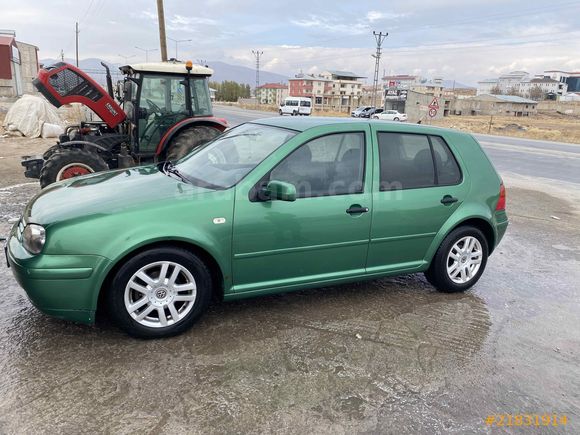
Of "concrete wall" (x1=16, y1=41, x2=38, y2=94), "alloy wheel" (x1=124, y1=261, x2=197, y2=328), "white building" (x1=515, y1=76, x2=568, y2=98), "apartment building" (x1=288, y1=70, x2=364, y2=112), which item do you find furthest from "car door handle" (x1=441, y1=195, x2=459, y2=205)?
"white building" (x1=515, y1=76, x2=568, y2=98)

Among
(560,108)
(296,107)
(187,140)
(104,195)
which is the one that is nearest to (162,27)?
(187,140)

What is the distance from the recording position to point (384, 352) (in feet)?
11.2

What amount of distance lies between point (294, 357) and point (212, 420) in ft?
2.72

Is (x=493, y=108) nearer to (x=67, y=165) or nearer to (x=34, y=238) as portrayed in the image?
(x=67, y=165)

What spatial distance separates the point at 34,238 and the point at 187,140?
5.14m

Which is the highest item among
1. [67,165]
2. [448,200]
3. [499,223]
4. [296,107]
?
[296,107]

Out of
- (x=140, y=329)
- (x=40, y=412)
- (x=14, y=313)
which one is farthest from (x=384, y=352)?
(x=14, y=313)

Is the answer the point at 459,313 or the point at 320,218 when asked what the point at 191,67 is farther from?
the point at 459,313

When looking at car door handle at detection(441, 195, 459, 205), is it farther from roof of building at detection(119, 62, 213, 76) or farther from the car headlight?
roof of building at detection(119, 62, 213, 76)

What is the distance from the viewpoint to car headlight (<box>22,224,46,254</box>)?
3039 mm

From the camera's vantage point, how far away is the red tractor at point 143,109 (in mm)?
8031

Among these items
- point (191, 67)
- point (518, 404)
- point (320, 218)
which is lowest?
point (518, 404)

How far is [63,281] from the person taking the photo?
3.01m

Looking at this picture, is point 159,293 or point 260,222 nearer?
point 159,293
